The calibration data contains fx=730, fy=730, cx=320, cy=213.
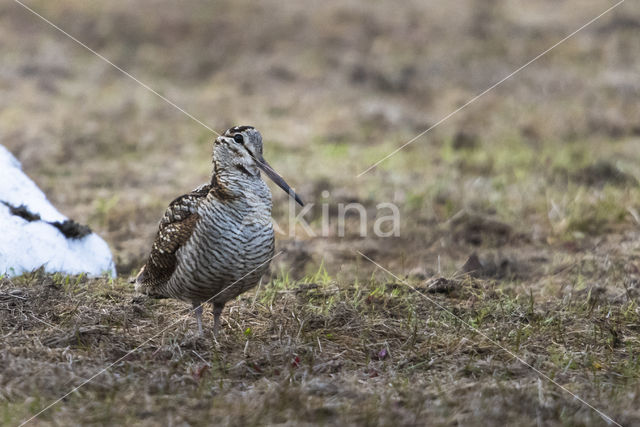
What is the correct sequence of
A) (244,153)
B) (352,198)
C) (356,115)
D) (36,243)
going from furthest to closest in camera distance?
(356,115), (352,198), (36,243), (244,153)

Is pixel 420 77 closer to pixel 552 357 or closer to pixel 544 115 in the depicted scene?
pixel 544 115

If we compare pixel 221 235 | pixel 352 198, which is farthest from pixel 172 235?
pixel 352 198

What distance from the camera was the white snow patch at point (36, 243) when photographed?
16.4 ft

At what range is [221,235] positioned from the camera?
393 cm

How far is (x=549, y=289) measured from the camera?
211 inches

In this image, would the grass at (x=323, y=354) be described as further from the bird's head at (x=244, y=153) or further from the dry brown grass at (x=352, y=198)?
the bird's head at (x=244, y=153)

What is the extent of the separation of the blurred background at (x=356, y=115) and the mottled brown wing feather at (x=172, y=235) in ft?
6.22

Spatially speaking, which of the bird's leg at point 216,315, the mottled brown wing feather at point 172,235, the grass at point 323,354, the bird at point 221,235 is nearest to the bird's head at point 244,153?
the bird at point 221,235

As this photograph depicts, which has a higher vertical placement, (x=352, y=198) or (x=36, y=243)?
(x=352, y=198)

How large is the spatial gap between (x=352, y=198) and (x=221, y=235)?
4.20 metres

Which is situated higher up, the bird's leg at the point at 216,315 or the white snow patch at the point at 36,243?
the white snow patch at the point at 36,243

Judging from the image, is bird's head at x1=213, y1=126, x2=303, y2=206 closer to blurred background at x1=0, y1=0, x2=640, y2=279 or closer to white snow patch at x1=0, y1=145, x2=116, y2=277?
white snow patch at x1=0, y1=145, x2=116, y2=277

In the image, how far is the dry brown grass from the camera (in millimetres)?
3508

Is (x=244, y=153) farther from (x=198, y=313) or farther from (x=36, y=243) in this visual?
(x=36, y=243)
